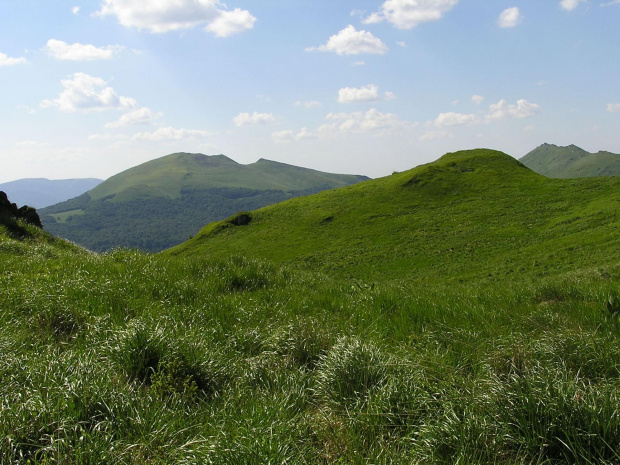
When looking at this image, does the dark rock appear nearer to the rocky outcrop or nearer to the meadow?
the rocky outcrop

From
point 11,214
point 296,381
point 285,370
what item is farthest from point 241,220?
point 296,381

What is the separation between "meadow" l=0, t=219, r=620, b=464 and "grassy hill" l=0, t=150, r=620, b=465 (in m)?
0.02

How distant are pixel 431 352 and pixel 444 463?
75.0 inches

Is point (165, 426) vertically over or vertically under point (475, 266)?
over

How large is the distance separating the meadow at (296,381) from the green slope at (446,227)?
81.7 feet

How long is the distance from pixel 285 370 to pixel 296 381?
28 centimetres

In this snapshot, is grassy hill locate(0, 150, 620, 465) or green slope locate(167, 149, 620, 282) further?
green slope locate(167, 149, 620, 282)

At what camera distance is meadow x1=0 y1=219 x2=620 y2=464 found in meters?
2.94

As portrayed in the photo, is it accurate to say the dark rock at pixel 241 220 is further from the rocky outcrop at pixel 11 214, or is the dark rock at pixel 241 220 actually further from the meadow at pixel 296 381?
the meadow at pixel 296 381

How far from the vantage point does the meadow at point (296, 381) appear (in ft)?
9.65

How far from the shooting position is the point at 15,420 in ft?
9.91

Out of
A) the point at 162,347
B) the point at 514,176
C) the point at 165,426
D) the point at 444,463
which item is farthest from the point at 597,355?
the point at 514,176

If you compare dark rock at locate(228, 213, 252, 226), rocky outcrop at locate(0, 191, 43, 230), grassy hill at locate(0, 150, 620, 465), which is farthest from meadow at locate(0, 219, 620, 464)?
dark rock at locate(228, 213, 252, 226)

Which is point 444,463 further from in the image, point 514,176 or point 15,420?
point 514,176
